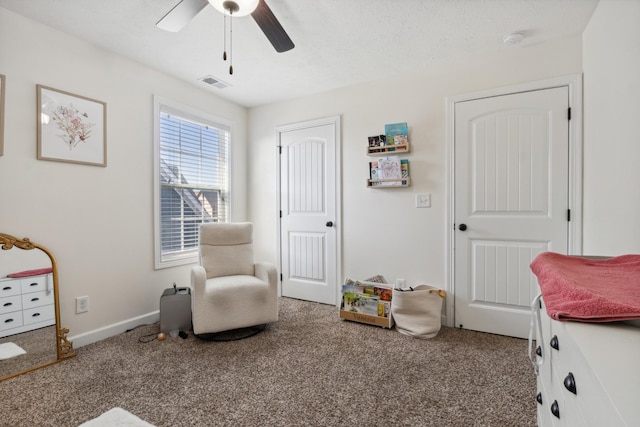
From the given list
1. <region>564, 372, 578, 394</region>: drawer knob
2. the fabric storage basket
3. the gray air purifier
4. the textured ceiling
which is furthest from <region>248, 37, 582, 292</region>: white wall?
<region>564, 372, 578, 394</region>: drawer knob

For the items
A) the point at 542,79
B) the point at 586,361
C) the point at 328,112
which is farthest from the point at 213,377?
the point at 542,79

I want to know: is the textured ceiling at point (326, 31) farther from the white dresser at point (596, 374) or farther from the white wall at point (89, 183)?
the white dresser at point (596, 374)

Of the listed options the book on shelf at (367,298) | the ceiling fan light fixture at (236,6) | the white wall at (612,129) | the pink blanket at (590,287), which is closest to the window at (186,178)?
the ceiling fan light fixture at (236,6)

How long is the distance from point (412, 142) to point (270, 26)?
163 cm

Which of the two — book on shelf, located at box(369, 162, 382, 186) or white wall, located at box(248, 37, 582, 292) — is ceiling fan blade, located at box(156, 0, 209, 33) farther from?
book on shelf, located at box(369, 162, 382, 186)

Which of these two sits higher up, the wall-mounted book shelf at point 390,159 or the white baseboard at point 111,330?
the wall-mounted book shelf at point 390,159

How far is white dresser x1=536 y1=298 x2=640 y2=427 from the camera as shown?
1.36 ft

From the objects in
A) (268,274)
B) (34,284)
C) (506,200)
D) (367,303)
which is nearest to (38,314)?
(34,284)

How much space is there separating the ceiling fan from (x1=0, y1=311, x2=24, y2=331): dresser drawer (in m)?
2.00

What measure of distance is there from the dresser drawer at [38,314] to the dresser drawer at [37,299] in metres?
0.03

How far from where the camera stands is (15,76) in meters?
2.02

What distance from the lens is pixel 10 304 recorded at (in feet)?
6.35

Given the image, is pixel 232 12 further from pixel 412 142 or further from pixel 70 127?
pixel 412 142

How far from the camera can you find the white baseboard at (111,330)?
7.59ft
